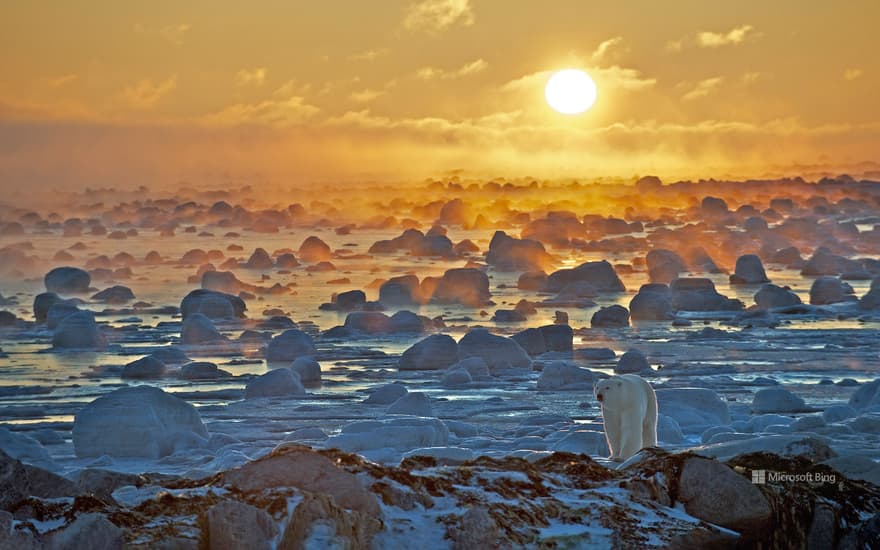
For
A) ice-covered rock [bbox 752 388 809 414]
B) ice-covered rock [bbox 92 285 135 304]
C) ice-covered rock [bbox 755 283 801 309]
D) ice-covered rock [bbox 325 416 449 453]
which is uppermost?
ice-covered rock [bbox 92 285 135 304]

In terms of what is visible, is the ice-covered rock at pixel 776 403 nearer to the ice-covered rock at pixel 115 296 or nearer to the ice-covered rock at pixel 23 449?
the ice-covered rock at pixel 23 449

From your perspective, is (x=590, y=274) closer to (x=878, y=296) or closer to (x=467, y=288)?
(x=467, y=288)

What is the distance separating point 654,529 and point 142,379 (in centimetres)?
1371

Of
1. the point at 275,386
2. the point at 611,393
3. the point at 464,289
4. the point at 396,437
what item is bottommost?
the point at 396,437

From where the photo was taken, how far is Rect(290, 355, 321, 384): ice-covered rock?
17.4 metres

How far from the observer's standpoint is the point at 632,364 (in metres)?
18.2

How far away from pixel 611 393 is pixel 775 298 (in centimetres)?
1911

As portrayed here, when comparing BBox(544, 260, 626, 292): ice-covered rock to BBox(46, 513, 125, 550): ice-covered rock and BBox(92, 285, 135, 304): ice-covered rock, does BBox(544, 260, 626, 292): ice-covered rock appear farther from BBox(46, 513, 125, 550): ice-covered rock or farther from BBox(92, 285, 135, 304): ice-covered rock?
BBox(46, 513, 125, 550): ice-covered rock

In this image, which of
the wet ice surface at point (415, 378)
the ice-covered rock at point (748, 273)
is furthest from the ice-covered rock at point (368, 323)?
the ice-covered rock at point (748, 273)

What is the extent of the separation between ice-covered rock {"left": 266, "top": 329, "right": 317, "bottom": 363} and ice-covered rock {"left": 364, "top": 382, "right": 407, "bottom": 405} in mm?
4274

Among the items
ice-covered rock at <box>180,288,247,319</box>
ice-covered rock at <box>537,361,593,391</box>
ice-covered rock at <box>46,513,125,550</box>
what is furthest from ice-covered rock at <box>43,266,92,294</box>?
ice-covered rock at <box>46,513,125,550</box>

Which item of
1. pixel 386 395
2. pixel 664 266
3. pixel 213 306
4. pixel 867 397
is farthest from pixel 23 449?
pixel 664 266

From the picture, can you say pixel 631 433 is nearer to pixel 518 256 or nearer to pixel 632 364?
pixel 632 364

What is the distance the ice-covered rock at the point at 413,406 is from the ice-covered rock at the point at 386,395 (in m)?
1.18
